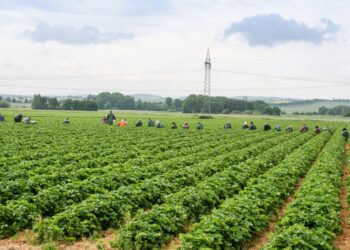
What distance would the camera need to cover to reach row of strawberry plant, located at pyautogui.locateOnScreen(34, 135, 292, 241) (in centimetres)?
1016

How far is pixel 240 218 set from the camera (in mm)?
10883

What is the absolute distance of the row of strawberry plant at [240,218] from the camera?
9.37 m

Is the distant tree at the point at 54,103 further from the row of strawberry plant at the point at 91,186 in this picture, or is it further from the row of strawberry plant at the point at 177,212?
the row of strawberry plant at the point at 177,212

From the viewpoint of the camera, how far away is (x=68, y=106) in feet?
462

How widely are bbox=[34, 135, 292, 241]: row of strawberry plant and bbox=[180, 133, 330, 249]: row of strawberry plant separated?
2100mm

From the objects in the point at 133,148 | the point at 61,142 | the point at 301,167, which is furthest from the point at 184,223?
the point at 61,142

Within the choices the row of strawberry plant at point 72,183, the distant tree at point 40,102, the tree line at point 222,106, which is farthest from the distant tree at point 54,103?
the row of strawberry plant at point 72,183

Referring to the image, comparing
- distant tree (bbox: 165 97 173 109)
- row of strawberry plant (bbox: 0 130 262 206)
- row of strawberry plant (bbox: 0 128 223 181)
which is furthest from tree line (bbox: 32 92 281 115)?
row of strawberry plant (bbox: 0 130 262 206)

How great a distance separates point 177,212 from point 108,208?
5.69 ft

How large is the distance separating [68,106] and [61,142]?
114m

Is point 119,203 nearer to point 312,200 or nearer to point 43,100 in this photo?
point 312,200

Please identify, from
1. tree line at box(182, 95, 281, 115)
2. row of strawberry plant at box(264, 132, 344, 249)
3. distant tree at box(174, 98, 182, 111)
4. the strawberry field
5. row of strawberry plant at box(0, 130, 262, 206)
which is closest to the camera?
row of strawberry plant at box(264, 132, 344, 249)

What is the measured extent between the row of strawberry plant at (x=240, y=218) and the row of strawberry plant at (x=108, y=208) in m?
2.10

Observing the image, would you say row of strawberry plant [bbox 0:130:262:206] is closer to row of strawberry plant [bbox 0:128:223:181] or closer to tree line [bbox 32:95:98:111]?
row of strawberry plant [bbox 0:128:223:181]
